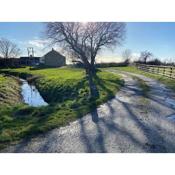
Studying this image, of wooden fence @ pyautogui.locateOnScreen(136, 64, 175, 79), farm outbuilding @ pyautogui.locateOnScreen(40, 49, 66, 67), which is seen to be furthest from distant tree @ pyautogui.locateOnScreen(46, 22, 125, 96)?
farm outbuilding @ pyautogui.locateOnScreen(40, 49, 66, 67)

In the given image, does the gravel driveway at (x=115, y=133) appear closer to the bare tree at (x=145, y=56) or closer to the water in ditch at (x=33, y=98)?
the water in ditch at (x=33, y=98)

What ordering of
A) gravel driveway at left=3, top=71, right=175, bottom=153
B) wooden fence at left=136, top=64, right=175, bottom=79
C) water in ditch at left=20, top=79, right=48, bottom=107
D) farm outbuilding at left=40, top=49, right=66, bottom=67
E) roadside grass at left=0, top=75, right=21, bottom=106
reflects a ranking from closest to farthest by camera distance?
1. gravel driveway at left=3, top=71, right=175, bottom=153
2. roadside grass at left=0, top=75, right=21, bottom=106
3. water in ditch at left=20, top=79, right=48, bottom=107
4. wooden fence at left=136, top=64, right=175, bottom=79
5. farm outbuilding at left=40, top=49, right=66, bottom=67

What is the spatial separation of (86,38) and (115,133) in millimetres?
24770

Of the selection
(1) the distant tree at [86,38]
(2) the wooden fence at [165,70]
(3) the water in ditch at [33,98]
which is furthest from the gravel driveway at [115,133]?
(1) the distant tree at [86,38]

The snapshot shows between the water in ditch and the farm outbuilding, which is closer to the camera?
the water in ditch

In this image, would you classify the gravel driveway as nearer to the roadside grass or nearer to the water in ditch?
the roadside grass

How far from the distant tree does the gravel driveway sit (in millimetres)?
19002

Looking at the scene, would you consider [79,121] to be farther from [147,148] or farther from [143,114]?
[147,148]

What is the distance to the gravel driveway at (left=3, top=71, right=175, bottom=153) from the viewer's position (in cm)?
520

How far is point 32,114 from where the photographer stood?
8750 millimetres

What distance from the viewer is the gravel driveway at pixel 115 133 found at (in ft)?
17.1

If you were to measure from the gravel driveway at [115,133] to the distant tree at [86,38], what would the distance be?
1900 centimetres
